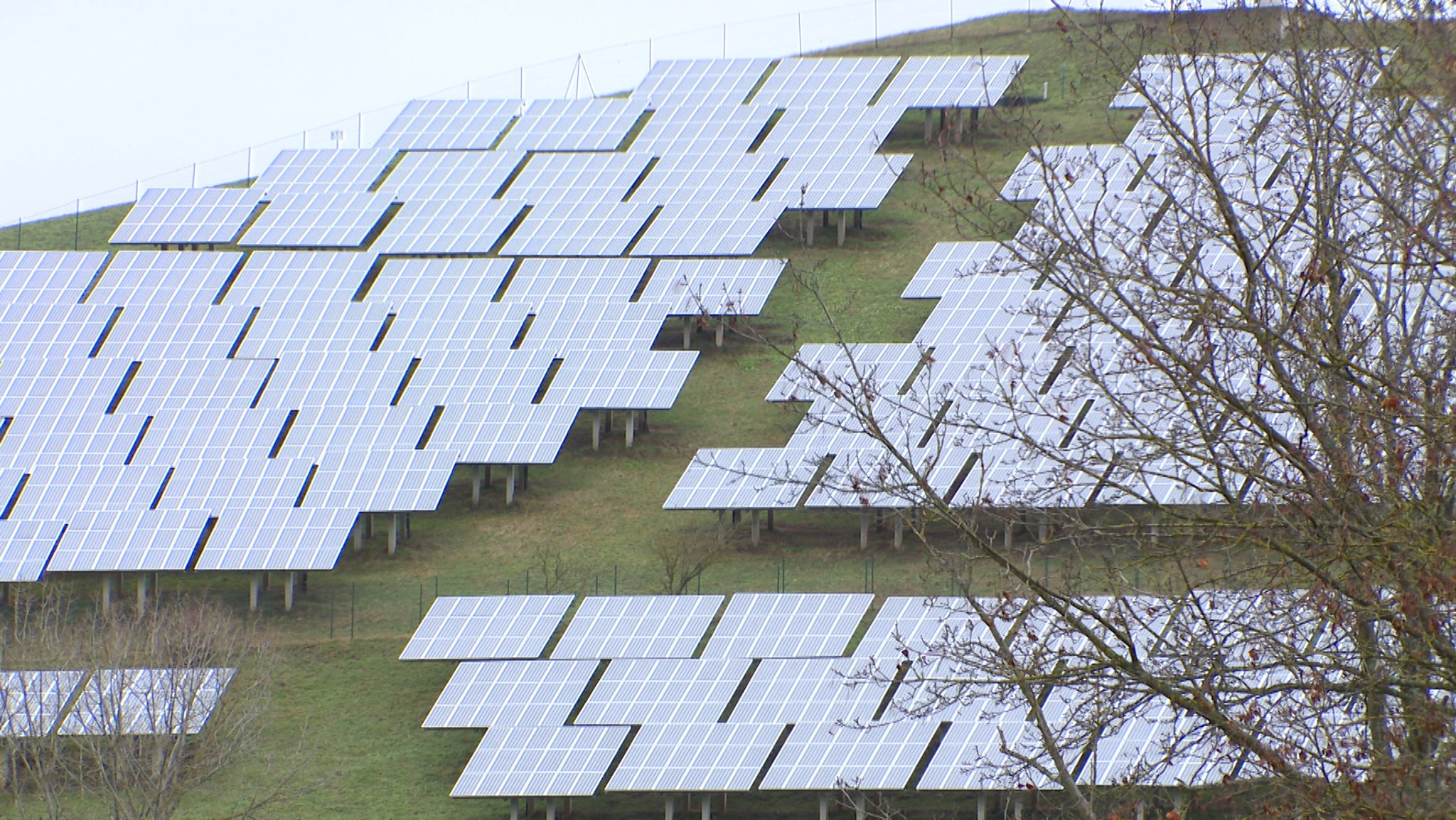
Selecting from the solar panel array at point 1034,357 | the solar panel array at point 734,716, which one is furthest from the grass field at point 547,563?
the solar panel array at point 1034,357

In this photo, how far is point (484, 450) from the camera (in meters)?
51.6

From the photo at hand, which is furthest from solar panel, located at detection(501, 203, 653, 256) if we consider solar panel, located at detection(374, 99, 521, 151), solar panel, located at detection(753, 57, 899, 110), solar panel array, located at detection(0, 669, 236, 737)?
solar panel array, located at detection(0, 669, 236, 737)

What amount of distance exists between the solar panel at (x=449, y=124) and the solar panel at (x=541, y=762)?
4073 centimetres

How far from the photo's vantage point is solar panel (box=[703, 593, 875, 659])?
40.2 m

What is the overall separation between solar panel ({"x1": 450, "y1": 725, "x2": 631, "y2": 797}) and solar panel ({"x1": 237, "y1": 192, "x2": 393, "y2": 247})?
3157cm

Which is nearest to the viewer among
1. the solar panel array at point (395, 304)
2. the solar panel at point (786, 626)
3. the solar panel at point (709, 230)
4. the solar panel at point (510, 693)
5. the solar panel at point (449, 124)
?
the solar panel at point (510, 693)

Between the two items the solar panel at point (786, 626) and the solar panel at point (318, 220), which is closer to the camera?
the solar panel at point (786, 626)

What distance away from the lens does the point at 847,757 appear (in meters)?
37.3

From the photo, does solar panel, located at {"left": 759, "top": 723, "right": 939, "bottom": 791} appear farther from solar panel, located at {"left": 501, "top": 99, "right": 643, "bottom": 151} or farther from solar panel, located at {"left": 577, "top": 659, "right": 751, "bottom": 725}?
solar panel, located at {"left": 501, "top": 99, "right": 643, "bottom": 151}

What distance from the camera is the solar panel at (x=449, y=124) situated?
7625cm

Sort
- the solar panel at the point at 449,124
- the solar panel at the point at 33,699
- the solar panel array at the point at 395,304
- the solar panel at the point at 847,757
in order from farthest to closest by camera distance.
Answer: the solar panel at the point at 449,124 < the solar panel array at the point at 395,304 < the solar panel at the point at 33,699 < the solar panel at the point at 847,757

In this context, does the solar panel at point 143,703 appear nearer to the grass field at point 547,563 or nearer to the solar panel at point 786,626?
the grass field at point 547,563

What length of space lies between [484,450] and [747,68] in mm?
33006

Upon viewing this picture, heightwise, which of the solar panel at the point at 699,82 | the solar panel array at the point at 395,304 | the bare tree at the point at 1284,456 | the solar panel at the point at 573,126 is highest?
the solar panel at the point at 699,82
